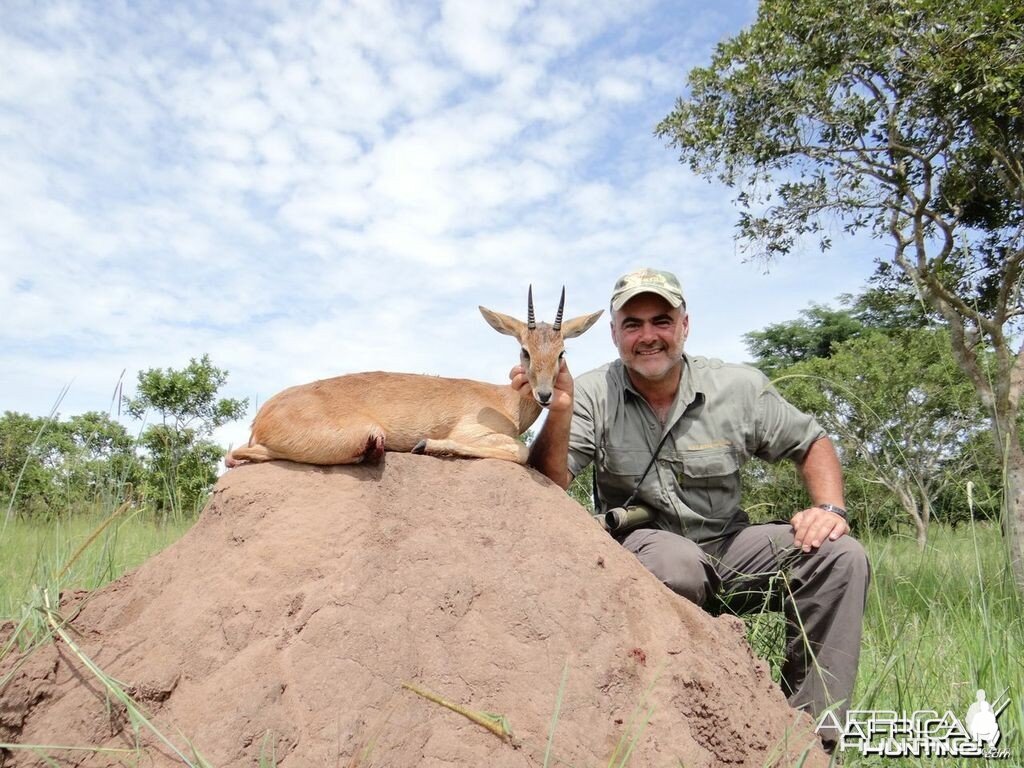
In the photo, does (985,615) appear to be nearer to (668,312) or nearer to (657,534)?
(657,534)

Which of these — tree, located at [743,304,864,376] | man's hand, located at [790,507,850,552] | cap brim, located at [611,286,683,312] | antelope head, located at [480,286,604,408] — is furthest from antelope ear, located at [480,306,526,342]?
tree, located at [743,304,864,376]

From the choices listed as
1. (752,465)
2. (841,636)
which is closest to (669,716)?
(841,636)

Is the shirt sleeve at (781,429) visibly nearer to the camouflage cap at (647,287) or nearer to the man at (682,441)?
the man at (682,441)

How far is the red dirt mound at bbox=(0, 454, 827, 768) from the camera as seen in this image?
113 inches

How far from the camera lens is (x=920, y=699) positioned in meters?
4.00

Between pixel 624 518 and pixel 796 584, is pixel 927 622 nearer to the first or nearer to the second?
pixel 796 584

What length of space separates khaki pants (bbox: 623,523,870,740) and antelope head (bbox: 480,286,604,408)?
1224mm

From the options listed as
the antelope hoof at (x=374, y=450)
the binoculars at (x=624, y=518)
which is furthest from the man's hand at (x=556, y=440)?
the antelope hoof at (x=374, y=450)

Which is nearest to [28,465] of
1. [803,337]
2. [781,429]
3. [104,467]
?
[104,467]

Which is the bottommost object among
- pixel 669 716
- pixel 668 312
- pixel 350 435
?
pixel 669 716

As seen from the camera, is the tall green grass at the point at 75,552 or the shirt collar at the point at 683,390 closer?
the tall green grass at the point at 75,552

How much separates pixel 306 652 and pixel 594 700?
113 centimetres

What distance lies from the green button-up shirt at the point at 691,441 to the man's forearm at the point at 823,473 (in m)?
0.07

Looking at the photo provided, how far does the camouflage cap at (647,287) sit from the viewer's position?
579 cm
